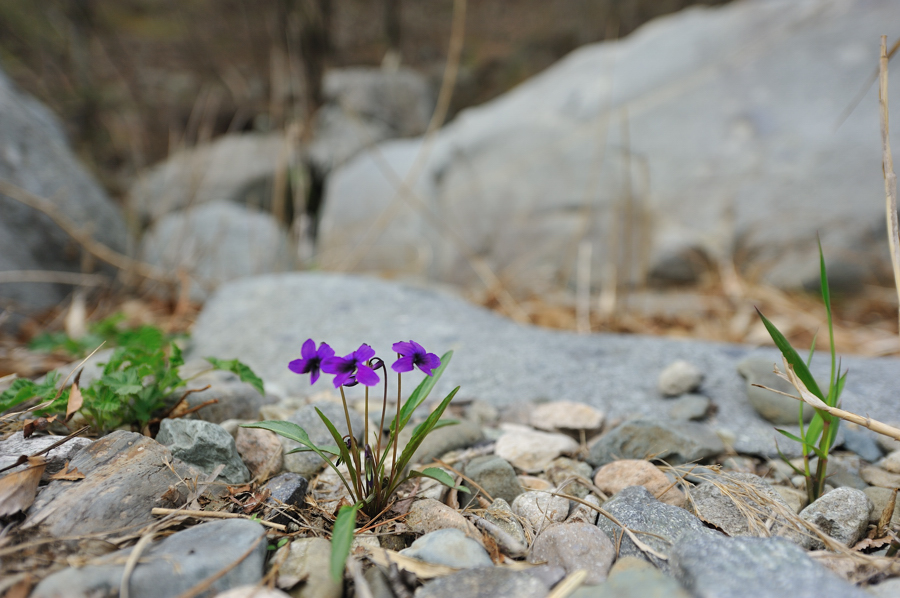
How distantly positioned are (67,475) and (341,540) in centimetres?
56

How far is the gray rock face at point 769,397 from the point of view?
1.35 m

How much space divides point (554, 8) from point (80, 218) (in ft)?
25.2

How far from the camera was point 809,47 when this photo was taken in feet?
9.45

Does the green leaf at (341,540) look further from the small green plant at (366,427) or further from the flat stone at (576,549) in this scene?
the flat stone at (576,549)

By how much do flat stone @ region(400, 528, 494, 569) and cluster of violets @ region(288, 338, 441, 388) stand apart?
282 mm

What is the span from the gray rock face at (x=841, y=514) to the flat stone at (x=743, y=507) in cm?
4

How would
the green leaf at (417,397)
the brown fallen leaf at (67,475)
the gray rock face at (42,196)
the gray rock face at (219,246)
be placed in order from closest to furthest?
the brown fallen leaf at (67,475) → the green leaf at (417,397) → the gray rock face at (42,196) → the gray rock face at (219,246)

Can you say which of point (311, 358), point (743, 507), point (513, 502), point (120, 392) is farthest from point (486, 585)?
point (120, 392)

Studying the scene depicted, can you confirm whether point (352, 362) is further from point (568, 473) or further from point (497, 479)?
point (568, 473)

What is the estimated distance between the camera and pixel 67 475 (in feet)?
2.94

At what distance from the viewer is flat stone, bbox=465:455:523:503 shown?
41.9 inches

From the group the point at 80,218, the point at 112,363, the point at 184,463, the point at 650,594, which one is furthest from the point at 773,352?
the point at 80,218

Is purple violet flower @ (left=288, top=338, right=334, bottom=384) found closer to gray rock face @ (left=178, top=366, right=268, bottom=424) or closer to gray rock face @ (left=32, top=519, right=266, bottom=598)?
gray rock face @ (left=32, top=519, right=266, bottom=598)

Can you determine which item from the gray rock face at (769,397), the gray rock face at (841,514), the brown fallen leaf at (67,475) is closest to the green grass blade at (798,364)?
the gray rock face at (841,514)
